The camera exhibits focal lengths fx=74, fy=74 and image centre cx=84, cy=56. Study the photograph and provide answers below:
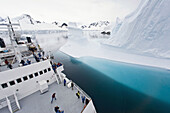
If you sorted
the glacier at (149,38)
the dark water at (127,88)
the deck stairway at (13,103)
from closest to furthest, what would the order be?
1. the deck stairway at (13,103)
2. the dark water at (127,88)
3. the glacier at (149,38)

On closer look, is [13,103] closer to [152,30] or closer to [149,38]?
[149,38]

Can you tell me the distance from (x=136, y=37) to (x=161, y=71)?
21.3 feet

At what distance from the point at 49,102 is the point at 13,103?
8.61 feet

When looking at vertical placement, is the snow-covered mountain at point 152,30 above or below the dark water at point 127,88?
above

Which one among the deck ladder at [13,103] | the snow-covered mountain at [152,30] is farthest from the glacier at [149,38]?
the deck ladder at [13,103]

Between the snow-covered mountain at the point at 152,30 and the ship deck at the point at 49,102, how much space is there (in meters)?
12.9

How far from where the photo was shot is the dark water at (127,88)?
6.47m

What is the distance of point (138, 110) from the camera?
6.16 metres

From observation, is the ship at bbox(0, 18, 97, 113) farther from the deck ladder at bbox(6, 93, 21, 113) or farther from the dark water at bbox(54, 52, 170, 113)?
the dark water at bbox(54, 52, 170, 113)

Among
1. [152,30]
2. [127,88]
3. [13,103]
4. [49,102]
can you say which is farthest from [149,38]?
[13,103]

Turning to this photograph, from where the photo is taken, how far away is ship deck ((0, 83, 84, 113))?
210 inches

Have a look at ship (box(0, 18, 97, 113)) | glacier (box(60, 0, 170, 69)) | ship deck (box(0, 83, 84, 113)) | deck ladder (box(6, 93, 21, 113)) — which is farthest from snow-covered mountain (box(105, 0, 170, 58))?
deck ladder (box(6, 93, 21, 113))

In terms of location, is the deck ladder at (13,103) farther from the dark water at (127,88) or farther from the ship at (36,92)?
the dark water at (127,88)

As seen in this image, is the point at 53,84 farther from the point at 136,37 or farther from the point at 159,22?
the point at 159,22
